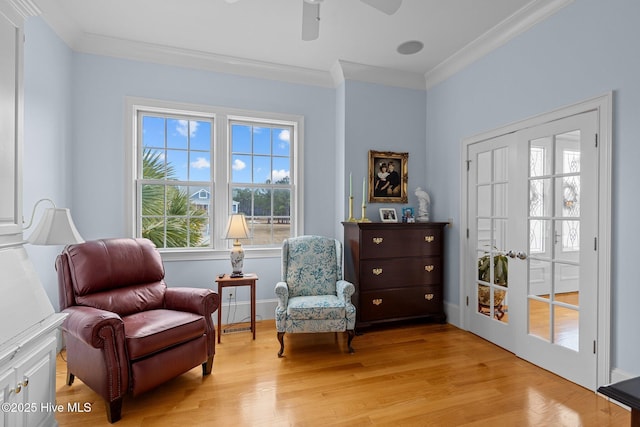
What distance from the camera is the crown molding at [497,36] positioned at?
2594 millimetres

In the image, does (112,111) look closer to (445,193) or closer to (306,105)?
(306,105)

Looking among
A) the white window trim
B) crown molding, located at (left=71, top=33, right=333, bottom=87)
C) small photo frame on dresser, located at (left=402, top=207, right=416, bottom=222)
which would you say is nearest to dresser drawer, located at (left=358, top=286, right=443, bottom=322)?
small photo frame on dresser, located at (left=402, top=207, right=416, bottom=222)

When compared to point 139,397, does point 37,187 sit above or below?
above

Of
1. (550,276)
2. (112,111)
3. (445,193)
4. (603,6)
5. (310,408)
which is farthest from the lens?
(445,193)

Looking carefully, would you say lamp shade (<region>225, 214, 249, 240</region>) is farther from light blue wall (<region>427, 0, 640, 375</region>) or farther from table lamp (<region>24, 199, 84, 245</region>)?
light blue wall (<region>427, 0, 640, 375</region>)

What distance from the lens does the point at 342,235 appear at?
388cm

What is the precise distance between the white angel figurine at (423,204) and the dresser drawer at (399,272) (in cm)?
51

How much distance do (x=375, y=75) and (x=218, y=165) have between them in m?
2.15

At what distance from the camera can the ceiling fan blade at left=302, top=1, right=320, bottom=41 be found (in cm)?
214

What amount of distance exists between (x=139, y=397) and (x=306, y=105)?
331cm

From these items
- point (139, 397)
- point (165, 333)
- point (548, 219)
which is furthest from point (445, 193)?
point (139, 397)

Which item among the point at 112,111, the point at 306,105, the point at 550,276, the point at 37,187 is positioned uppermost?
the point at 306,105

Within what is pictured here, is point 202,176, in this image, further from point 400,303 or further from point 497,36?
point 497,36

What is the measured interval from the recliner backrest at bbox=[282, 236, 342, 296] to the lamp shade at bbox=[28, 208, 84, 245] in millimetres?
1770
